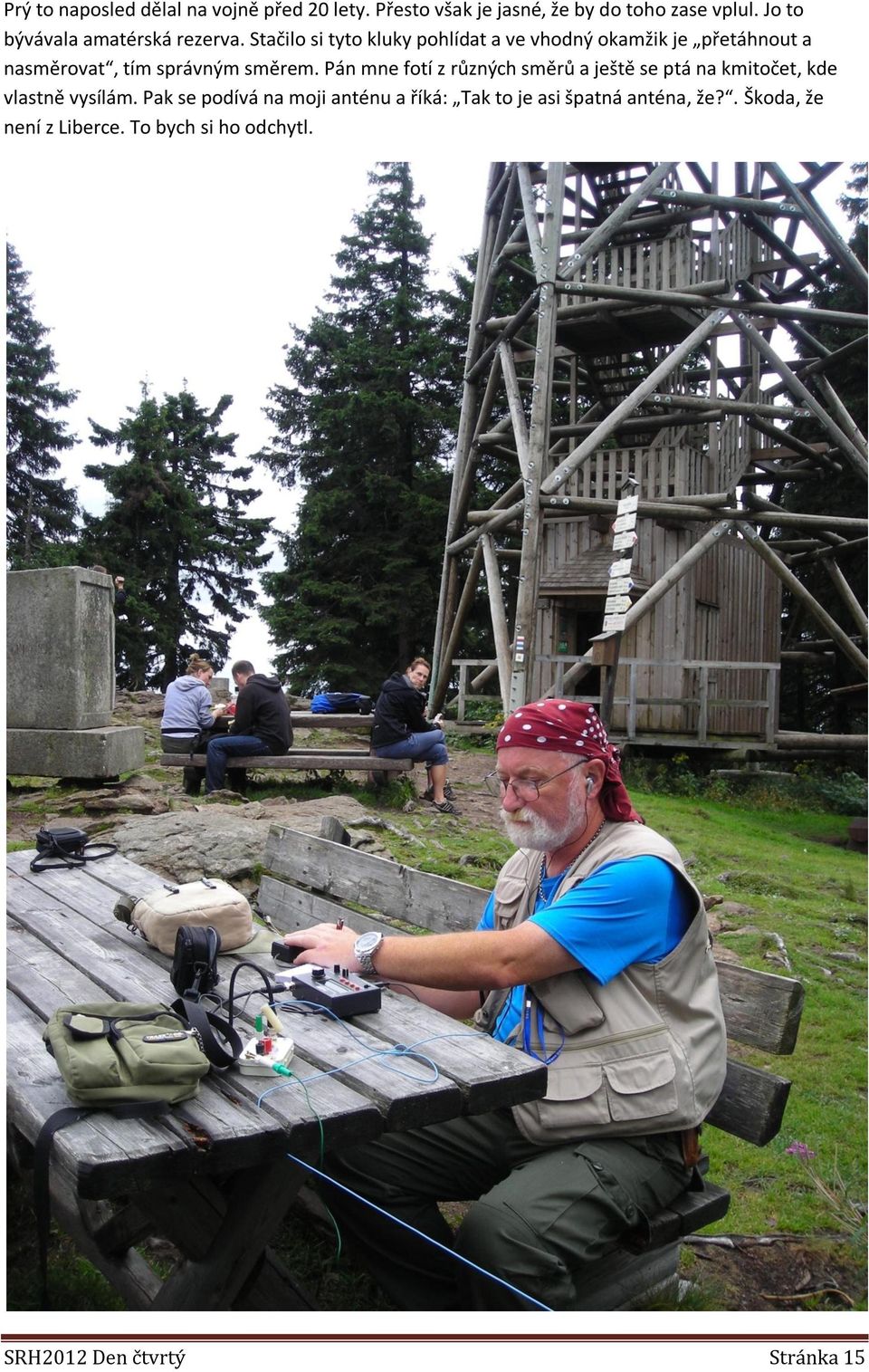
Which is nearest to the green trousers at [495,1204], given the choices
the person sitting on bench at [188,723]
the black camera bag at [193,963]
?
the black camera bag at [193,963]

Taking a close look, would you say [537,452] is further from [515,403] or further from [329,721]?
[329,721]

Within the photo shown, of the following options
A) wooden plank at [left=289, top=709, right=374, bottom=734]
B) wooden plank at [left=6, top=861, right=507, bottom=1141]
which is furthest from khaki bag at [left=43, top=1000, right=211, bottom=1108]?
wooden plank at [left=289, top=709, right=374, bottom=734]

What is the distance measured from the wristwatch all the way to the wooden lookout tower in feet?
32.8

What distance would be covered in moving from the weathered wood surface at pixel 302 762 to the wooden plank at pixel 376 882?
4.87m

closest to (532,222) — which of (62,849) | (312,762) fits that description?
(312,762)

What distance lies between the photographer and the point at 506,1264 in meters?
2.47

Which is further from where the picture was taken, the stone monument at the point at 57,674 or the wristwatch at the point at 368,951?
the stone monument at the point at 57,674

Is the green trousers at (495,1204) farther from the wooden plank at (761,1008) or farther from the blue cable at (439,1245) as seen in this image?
the wooden plank at (761,1008)

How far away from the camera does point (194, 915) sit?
3.19 m

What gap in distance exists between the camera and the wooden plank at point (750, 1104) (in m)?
2.90

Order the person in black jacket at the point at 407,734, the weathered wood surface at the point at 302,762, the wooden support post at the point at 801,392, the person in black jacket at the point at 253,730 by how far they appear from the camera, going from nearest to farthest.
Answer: the person in black jacket at the point at 253,730, the weathered wood surface at the point at 302,762, the person in black jacket at the point at 407,734, the wooden support post at the point at 801,392

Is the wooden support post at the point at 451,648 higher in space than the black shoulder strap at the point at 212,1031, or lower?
higher

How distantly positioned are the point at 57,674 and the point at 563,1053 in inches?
269
